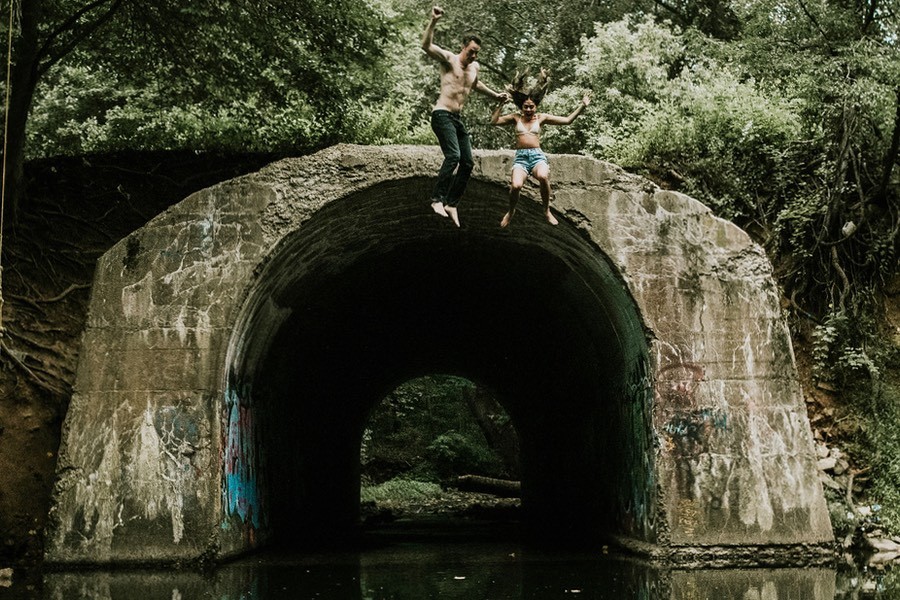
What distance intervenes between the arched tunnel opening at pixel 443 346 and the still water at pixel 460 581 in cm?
121

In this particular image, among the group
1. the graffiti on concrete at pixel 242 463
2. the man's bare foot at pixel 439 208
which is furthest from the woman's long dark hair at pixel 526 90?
the graffiti on concrete at pixel 242 463

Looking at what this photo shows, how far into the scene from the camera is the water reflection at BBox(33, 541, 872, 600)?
8062 millimetres

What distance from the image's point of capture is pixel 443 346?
18.0 m

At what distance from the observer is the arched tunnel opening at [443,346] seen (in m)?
11.2

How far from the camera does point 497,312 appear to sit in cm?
1573

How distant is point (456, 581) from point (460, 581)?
0.04 metres

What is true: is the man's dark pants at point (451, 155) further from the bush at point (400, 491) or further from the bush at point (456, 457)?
the bush at point (456, 457)

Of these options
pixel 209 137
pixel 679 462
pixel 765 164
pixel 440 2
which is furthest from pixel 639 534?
pixel 440 2

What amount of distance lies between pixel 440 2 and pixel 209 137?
1113cm

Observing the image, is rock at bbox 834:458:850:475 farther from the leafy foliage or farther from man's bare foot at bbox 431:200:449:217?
the leafy foliage

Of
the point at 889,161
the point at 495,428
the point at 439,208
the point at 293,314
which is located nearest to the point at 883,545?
the point at 889,161

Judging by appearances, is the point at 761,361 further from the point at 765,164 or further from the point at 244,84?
the point at 244,84

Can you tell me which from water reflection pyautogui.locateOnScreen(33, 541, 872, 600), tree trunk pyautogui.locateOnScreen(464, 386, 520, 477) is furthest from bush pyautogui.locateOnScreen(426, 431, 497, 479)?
water reflection pyautogui.locateOnScreen(33, 541, 872, 600)

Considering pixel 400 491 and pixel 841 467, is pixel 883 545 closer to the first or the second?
pixel 841 467
